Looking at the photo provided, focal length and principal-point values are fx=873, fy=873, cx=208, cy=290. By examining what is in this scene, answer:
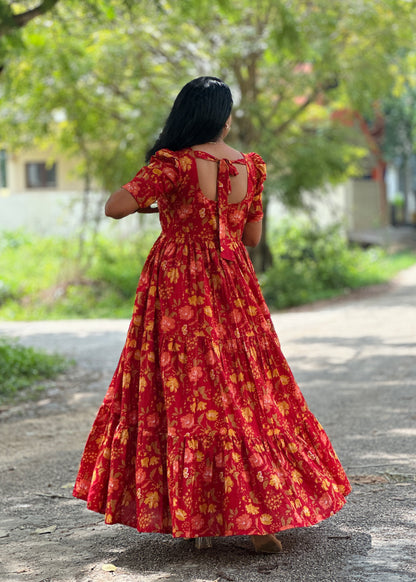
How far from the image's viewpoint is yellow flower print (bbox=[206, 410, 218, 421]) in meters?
3.33

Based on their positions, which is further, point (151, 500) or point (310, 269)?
point (310, 269)

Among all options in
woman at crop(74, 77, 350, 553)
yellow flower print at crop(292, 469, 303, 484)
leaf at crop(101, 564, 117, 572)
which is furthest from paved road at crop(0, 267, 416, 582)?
yellow flower print at crop(292, 469, 303, 484)

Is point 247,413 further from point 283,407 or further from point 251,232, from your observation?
point 251,232

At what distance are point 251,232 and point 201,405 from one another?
899mm

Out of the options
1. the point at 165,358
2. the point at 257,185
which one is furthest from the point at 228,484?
the point at 257,185

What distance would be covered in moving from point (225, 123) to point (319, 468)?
4.75 ft

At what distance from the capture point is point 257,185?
376cm

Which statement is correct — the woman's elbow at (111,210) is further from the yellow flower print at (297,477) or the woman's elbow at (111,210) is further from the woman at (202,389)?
the yellow flower print at (297,477)

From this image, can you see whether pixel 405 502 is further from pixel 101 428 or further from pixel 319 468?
pixel 101 428

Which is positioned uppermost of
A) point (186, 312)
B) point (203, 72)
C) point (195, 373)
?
point (203, 72)

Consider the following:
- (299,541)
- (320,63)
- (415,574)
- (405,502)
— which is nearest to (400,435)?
(405,502)

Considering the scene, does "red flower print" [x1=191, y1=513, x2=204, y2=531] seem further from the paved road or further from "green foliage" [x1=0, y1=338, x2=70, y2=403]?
"green foliage" [x1=0, y1=338, x2=70, y2=403]

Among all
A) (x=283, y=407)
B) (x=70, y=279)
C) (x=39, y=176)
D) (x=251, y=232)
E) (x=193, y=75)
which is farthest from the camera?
(x=39, y=176)

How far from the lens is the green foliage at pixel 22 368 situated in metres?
7.53
